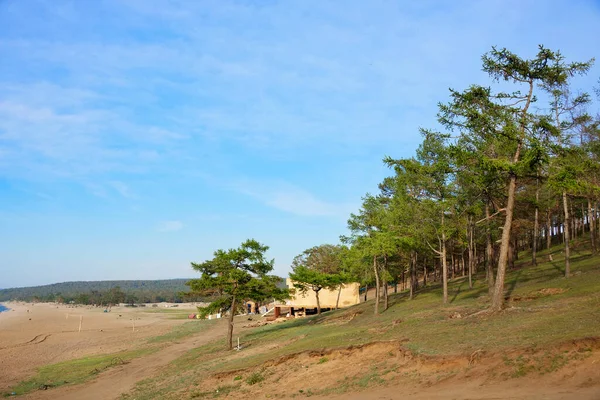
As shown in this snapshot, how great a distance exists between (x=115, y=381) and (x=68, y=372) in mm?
8287

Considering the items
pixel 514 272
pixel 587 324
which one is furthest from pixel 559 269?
pixel 587 324

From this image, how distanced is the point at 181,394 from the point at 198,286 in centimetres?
1260

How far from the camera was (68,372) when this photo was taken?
36438 millimetres

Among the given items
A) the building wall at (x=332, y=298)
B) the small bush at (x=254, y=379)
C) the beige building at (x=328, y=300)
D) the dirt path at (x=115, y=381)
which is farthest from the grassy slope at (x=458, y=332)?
the building wall at (x=332, y=298)

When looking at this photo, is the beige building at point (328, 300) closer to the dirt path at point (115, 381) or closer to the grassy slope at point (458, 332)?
the dirt path at point (115, 381)

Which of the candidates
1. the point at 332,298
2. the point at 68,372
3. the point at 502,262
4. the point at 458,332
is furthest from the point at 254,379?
the point at 332,298

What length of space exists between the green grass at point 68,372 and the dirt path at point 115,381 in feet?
3.97

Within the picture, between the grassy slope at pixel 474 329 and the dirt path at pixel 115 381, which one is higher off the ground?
the grassy slope at pixel 474 329

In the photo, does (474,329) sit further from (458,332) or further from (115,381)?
(115,381)

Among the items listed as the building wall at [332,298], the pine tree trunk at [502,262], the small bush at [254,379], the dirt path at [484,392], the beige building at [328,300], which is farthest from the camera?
the building wall at [332,298]

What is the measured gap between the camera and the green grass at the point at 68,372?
3130 cm

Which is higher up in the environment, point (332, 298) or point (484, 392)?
point (484, 392)

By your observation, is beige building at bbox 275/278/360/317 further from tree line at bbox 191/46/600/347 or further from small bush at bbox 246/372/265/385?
small bush at bbox 246/372/265/385

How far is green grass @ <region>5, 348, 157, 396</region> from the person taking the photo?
103 feet
